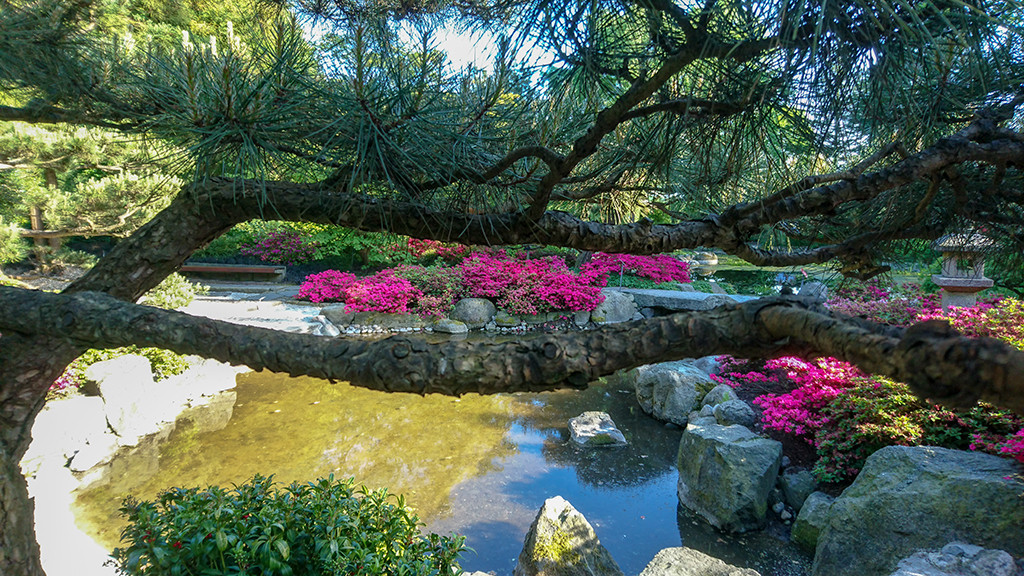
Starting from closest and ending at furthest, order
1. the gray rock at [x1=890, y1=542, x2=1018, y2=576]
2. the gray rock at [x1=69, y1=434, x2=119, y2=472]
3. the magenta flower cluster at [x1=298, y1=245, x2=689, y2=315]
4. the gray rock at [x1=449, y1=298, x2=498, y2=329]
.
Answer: the gray rock at [x1=890, y1=542, x2=1018, y2=576]
the gray rock at [x1=69, y1=434, x2=119, y2=472]
the magenta flower cluster at [x1=298, y1=245, x2=689, y2=315]
the gray rock at [x1=449, y1=298, x2=498, y2=329]

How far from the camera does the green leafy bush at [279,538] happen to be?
67.9 inches

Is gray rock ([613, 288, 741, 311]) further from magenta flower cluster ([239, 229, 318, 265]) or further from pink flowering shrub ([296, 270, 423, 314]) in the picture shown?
magenta flower cluster ([239, 229, 318, 265])

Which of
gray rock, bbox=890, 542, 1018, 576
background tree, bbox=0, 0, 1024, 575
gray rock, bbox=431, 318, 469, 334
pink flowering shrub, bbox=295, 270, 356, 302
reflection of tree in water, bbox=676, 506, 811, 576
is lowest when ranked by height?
reflection of tree in water, bbox=676, 506, 811, 576

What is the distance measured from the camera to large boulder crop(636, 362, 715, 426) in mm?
5301

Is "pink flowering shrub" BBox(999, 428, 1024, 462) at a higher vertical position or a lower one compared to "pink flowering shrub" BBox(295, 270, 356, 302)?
lower

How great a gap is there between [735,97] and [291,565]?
2.11 meters

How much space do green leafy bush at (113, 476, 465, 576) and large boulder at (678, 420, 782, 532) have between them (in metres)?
2.27

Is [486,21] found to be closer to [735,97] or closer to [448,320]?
[735,97]

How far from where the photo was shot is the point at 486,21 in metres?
1.37

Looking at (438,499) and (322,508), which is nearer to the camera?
(322,508)

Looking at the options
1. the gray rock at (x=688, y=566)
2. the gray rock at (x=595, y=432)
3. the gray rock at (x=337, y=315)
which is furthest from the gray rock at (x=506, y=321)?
the gray rock at (x=688, y=566)

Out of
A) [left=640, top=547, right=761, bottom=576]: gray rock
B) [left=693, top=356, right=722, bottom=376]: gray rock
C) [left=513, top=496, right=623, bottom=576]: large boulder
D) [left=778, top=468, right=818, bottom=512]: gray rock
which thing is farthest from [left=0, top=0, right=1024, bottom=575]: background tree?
[left=693, top=356, right=722, bottom=376]: gray rock

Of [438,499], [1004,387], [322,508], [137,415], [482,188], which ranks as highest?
[482,188]

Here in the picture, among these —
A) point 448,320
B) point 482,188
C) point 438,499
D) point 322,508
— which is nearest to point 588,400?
point 438,499
